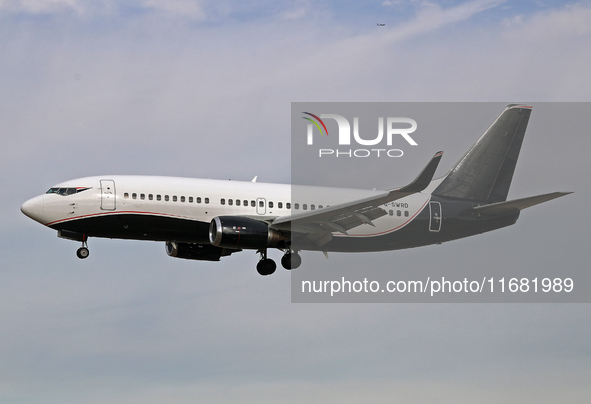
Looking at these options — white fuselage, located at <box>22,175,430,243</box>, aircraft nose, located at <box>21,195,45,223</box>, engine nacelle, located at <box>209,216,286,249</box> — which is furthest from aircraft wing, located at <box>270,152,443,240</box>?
aircraft nose, located at <box>21,195,45,223</box>

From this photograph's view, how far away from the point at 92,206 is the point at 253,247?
7.79 m

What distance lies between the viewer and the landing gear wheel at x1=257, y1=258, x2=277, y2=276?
60.9 metres

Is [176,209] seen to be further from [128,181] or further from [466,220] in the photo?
[466,220]

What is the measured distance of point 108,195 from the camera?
56.3 m

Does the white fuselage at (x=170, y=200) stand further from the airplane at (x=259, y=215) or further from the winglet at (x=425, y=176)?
the winglet at (x=425, y=176)

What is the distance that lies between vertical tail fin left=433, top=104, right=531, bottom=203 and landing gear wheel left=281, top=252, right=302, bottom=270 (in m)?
8.81

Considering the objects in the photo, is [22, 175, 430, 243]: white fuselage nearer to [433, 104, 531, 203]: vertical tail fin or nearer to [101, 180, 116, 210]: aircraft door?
[101, 180, 116, 210]: aircraft door

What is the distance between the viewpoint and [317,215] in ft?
183

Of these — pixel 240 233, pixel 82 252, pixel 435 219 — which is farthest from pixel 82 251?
pixel 435 219

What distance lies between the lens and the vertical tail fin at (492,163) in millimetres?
64125

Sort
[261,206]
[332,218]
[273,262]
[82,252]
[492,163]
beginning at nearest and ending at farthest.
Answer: [332,218] → [82,252] → [261,206] → [273,262] → [492,163]

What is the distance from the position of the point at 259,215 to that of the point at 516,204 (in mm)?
12509

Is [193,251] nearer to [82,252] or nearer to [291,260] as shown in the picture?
[291,260]

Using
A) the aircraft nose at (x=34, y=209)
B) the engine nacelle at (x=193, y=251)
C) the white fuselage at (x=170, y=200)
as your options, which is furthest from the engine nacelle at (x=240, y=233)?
the aircraft nose at (x=34, y=209)
